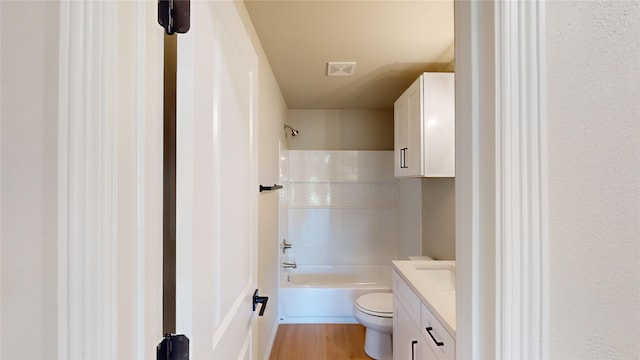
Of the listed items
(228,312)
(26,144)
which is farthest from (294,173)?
(26,144)

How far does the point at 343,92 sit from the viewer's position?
306 centimetres

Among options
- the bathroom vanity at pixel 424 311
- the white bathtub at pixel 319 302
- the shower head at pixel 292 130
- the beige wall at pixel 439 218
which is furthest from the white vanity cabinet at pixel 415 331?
the shower head at pixel 292 130

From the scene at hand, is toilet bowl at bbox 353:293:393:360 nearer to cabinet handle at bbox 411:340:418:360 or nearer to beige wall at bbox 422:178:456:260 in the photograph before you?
beige wall at bbox 422:178:456:260

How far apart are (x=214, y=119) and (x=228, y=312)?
0.58 meters

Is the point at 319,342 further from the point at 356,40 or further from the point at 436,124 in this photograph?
the point at 356,40

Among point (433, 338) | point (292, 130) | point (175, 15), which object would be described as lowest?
point (433, 338)

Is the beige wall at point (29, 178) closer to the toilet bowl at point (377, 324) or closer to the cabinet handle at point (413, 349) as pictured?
the cabinet handle at point (413, 349)

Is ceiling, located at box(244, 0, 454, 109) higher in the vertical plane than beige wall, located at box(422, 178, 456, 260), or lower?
higher

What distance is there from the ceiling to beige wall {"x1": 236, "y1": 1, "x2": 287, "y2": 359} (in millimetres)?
Result: 146
